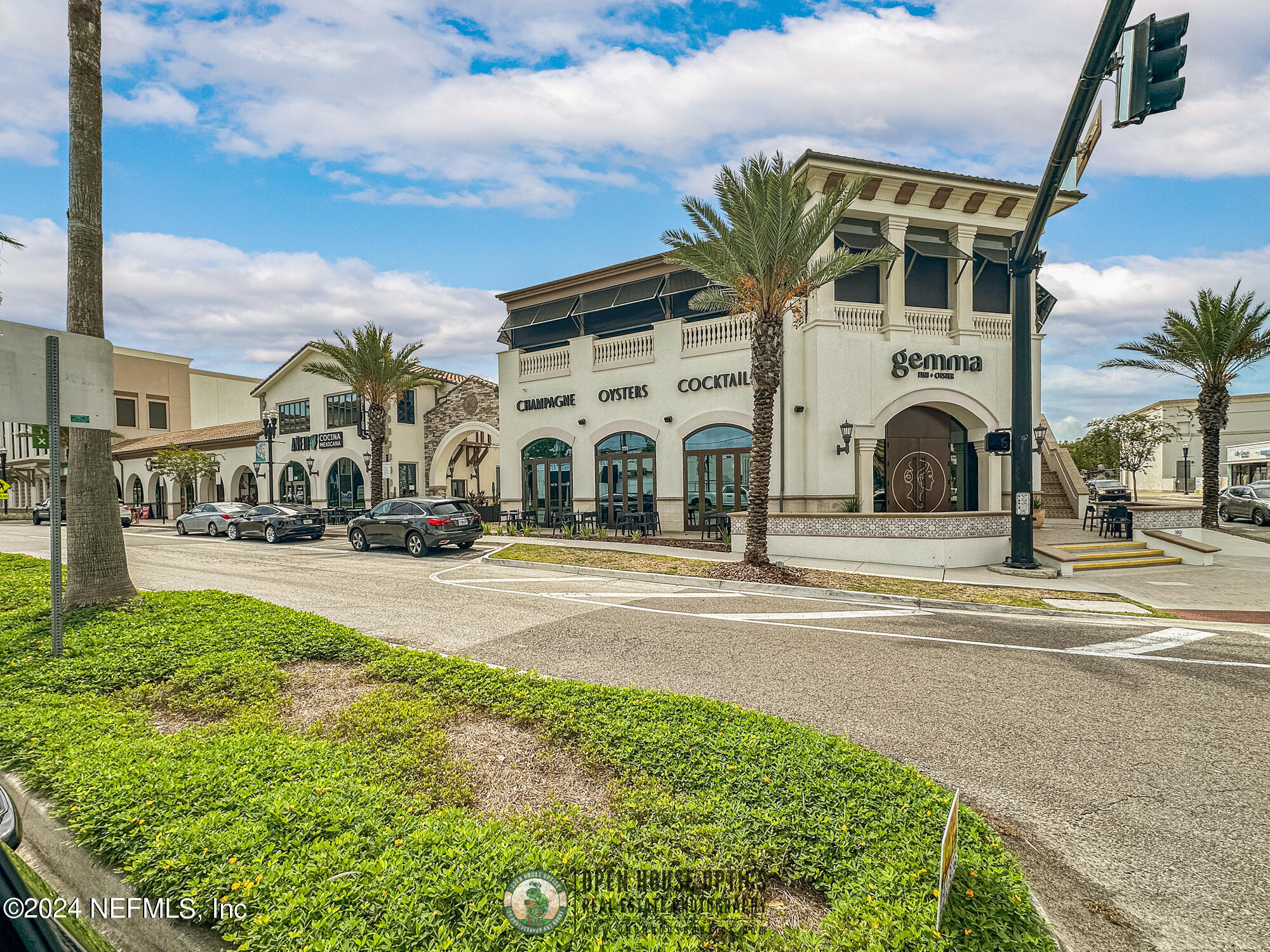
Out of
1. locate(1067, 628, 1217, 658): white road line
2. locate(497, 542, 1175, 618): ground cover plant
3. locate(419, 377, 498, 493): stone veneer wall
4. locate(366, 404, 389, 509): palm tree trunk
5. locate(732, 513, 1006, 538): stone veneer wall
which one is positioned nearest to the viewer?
locate(1067, 628, 1217, 658): white road line

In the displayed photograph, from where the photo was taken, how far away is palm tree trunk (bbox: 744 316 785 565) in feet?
49.1

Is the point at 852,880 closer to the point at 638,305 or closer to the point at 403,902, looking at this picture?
the point at 403,902

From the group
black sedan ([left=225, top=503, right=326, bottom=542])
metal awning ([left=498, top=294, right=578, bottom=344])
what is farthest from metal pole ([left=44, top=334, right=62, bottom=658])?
metal awning ([left=498, top=294, right=578, bottom=344])

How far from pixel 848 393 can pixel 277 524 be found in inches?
856

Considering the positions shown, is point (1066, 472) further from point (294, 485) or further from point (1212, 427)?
point (294, 485)

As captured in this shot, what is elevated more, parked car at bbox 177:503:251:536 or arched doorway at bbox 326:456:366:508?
arched doorway at bbox 326:456:366:508

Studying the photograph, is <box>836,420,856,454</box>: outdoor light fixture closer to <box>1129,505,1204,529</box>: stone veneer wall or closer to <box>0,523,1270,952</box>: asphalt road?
<box>1129,505,1204,529</box>: stone veneer wall

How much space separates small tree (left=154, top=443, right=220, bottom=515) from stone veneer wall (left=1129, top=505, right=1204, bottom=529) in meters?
46.8

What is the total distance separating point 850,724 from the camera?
216 inches

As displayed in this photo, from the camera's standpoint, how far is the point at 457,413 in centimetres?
3244

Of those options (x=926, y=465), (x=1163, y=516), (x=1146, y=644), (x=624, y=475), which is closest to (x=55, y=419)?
(x=1146, y=644)

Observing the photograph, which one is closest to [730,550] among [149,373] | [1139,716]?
[1139,716]

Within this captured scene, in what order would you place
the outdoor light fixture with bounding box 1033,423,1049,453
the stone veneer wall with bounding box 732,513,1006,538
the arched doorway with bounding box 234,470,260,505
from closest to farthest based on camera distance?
the outdoor light fixture with bounding box 1033,423,1049,453
the stone veneer wall with bounding box 732,513,1006,538
the arched doorway with bounding box 234,470,260,505

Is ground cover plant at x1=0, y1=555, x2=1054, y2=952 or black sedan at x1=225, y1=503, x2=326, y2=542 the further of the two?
black sedan at x1=225, y1=503, x2=326, y2=542
